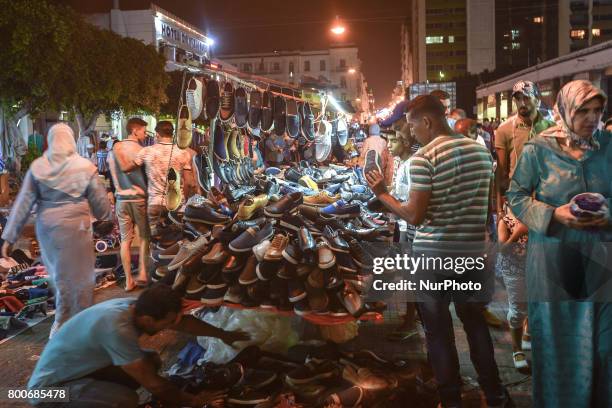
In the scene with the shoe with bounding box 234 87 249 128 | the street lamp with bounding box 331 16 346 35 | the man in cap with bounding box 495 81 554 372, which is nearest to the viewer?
the man in cap with bounding box 495 81 554 372

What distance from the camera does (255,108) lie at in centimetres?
891

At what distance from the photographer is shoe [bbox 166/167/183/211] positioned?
6.94 meters

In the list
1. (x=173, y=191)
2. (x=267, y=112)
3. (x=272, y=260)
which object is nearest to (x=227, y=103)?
(x=173, y=191)

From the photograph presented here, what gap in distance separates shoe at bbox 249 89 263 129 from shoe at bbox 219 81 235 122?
3.29ft

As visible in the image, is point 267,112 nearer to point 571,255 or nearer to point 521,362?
point 521,362

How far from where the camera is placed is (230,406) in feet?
12.7

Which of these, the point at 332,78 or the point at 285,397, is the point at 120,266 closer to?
the point at 285,397

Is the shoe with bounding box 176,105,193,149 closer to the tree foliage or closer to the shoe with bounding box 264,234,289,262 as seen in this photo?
the shoe with bounding box 264,234,289,262

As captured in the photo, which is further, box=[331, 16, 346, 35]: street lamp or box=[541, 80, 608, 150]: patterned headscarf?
box=[331, 16, 346, 35]: street lamp

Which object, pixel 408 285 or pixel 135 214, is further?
pixel 135 214

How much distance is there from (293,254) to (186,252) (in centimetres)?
96

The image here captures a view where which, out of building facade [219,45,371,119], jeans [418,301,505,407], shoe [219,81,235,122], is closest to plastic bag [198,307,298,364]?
jeans [418,301,505,407]

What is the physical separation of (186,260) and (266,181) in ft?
13.1

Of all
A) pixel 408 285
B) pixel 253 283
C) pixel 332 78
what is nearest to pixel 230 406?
pixel 253 283
